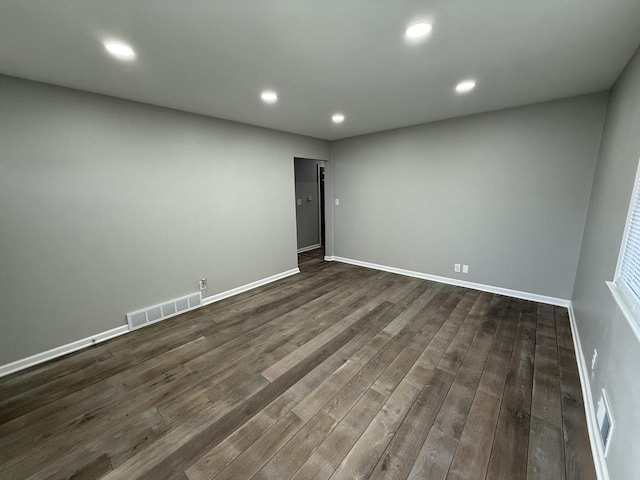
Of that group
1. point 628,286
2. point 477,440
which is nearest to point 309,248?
point 477,440

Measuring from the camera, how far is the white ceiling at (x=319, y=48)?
1378mm

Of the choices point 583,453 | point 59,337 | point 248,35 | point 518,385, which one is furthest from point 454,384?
point 59,337

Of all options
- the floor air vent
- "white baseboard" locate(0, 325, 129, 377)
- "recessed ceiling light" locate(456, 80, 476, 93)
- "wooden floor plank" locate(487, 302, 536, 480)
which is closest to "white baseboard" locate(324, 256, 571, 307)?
"wooden floor plank" locate(487, 302, 536, 480)

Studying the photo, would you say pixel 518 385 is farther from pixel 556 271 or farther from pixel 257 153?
pixel 257 153

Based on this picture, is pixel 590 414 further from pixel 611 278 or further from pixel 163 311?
pixel 163 311

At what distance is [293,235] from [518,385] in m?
3.57

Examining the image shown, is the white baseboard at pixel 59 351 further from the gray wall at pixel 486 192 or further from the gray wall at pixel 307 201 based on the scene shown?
the gray wall at pixel 307 201

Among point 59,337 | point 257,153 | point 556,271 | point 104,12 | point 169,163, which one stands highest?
point 104,12

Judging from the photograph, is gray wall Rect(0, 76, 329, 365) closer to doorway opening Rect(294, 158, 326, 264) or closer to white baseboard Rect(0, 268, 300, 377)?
white baseboard Rect(0, 268, 300, 377)

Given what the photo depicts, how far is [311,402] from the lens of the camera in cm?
180

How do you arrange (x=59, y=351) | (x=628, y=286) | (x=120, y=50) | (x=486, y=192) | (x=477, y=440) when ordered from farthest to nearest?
(x=486, y=192) → (x=59, y=351) → (x=120, y=50) → (x=477, y=440) → (x=628, y=286)

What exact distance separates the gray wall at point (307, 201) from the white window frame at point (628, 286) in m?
5.16

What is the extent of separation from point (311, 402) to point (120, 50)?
2809 millimetres

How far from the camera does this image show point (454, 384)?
1952 millimetres
